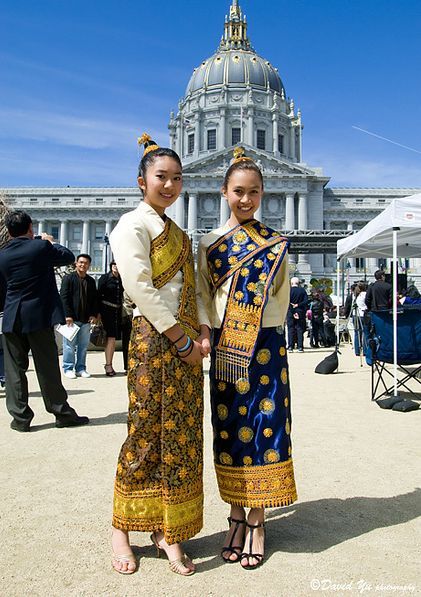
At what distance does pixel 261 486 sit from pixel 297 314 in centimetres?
1155

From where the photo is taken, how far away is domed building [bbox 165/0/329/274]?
5828cm

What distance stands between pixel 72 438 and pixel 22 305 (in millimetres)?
1335

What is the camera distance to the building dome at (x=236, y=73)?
70.7 metres

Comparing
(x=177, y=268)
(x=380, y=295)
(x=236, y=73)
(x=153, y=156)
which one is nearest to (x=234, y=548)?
(x=177, y=268)

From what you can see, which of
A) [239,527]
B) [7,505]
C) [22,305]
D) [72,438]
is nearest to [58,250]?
[22,305]

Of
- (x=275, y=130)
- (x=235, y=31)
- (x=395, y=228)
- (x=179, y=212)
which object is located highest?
(x=235, y=31)

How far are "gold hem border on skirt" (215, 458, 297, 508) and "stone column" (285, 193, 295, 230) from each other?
5662cm

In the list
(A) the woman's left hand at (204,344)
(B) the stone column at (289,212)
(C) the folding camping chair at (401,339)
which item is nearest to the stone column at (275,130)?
(B) the stone column at (289,212)

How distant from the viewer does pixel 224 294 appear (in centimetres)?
261

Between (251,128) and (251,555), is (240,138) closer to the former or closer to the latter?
(251,128)

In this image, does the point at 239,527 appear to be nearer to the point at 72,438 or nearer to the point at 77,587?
the point at 77,587

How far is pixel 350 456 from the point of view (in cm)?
414

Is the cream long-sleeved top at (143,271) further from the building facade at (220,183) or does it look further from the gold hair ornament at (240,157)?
the building facade at (220,183)

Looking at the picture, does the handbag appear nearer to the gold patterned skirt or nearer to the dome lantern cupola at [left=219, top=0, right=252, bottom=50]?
the gold patterned skirt
